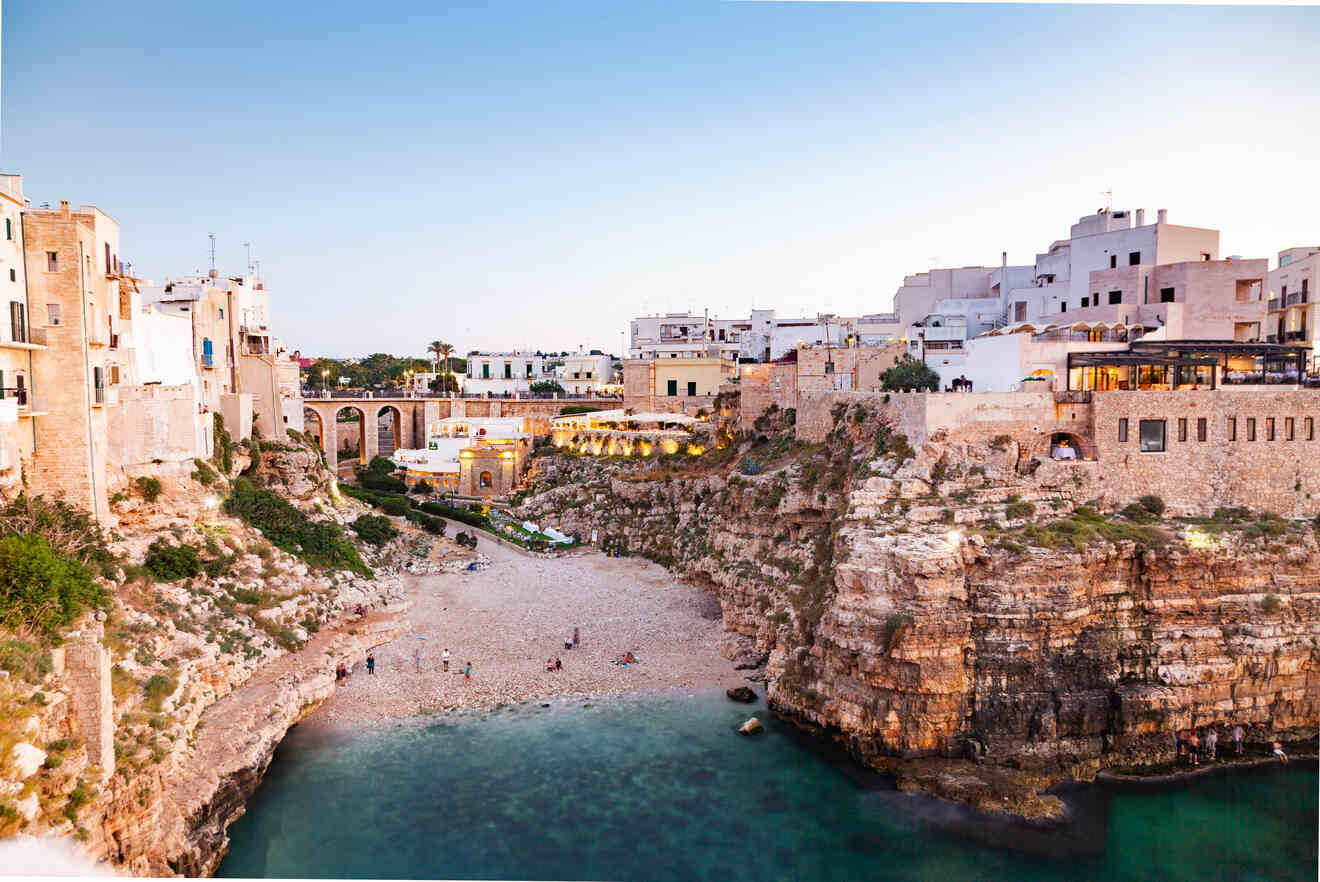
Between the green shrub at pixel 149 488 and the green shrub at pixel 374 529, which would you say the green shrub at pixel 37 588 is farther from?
the green shrub at pixel 374 529

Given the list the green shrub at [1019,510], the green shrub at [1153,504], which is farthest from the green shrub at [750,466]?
the green shrub at [1153,504]

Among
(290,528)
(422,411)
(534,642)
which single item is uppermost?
(422,411)

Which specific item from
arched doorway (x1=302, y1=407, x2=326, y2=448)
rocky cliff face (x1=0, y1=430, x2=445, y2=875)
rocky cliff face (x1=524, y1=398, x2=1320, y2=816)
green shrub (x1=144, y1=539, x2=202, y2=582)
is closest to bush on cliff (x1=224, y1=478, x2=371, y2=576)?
rocky cliff face (x1=0, y1=430, x2=445, y2=875)

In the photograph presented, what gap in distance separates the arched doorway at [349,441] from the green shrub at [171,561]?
2966cm

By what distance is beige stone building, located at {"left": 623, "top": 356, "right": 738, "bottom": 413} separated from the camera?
4544 cm

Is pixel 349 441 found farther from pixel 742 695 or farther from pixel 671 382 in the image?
pixel 742 695

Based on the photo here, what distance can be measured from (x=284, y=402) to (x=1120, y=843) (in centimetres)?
3155

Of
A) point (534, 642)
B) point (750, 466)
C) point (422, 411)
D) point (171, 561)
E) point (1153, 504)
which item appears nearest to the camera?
point (171, 561)

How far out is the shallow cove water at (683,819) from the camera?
1430cm

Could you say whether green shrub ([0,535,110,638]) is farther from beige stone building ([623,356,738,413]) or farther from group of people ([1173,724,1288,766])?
beige stone building ([623,356,738,413])

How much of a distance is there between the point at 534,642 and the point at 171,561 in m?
9.97

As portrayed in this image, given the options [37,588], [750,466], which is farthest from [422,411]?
[37,588]

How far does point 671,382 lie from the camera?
45.9m

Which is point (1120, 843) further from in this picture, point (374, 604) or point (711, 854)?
point (374, 604)
